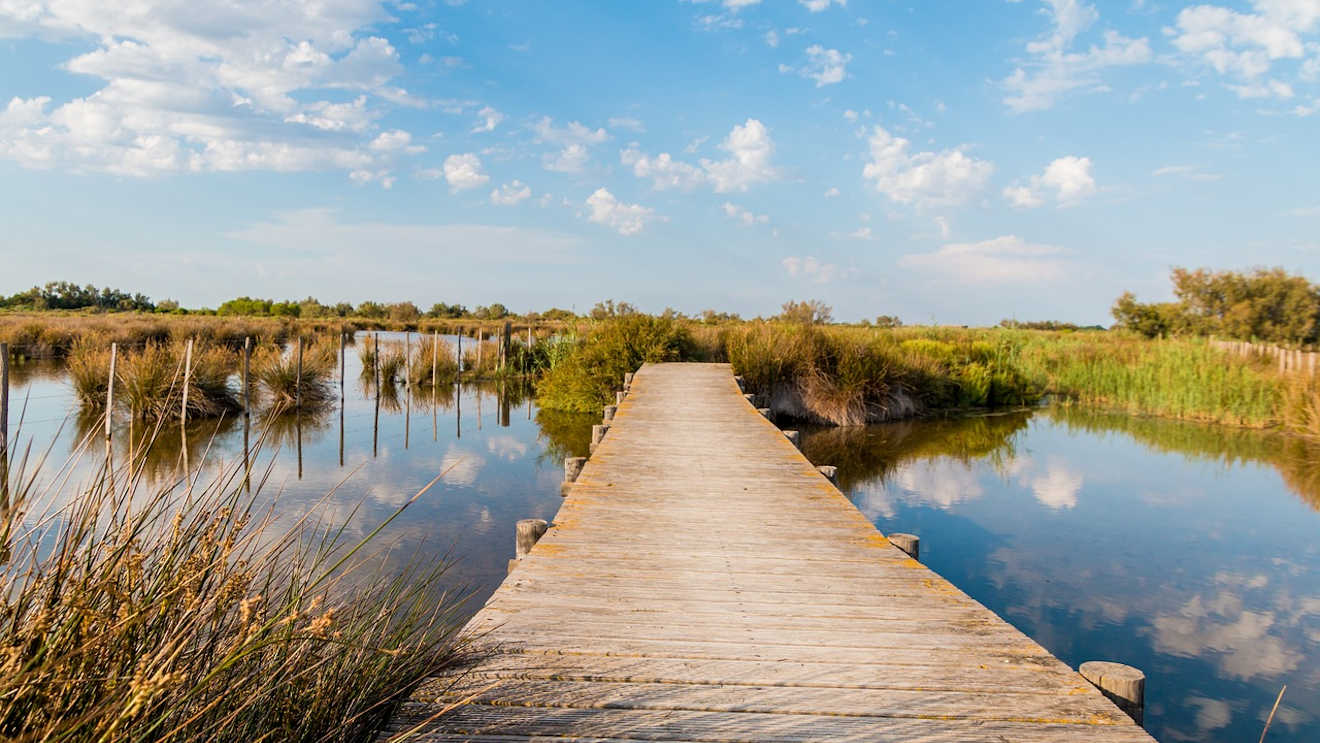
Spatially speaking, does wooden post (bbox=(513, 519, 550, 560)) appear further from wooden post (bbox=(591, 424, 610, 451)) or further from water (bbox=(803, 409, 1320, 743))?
water (bbox=(803, 409, 1320, 743))

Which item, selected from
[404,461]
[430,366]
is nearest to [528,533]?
[404,461]

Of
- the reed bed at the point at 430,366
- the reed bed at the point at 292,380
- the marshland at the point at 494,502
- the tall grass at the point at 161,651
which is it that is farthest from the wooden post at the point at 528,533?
the reed bed at the point at 430,366

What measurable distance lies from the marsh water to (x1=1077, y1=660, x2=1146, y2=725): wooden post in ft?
6.65

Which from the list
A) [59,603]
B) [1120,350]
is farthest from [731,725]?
[1120,350]

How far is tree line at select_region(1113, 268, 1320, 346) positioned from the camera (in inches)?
853

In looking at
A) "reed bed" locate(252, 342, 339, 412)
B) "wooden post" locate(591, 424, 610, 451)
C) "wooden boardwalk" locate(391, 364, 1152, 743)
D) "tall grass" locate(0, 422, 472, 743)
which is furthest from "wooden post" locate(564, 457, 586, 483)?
"reed bed" locate(252, 342, 339, 412)

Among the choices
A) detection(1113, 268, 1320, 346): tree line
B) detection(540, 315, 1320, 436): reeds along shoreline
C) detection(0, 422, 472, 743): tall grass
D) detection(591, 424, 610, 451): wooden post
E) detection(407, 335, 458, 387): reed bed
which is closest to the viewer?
detection(0, 422, 472, 743): tall grass

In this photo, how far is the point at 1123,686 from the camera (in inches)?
89.7

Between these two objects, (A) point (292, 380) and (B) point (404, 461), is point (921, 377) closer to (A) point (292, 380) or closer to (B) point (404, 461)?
(B) point (404, 461)

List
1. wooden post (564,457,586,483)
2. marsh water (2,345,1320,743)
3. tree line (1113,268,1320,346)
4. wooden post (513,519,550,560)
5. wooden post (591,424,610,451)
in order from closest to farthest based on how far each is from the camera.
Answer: wooden post (513,519,550,560) < marsh water (2,345,1320,743) < wooden post (564,457,586,483) < wooden post (591,424,610,451) < tree line (1113,268,1320,346)

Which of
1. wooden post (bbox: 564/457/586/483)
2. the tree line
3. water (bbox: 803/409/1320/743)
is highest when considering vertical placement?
the tree line

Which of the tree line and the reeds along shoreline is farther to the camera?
the tree line

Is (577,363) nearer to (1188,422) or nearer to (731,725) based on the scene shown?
(1188,422)

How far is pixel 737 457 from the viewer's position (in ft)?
20.0
